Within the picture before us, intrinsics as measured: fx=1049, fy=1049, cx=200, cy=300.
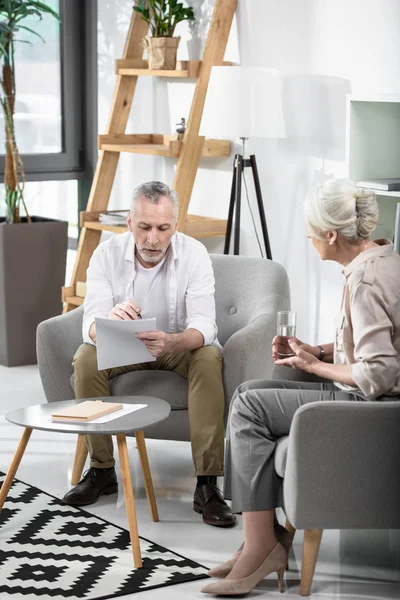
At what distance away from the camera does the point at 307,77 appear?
4789 mm

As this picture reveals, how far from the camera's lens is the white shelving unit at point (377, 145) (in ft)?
13.0

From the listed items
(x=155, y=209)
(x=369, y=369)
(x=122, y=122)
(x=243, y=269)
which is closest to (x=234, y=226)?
(x=122, y=122)

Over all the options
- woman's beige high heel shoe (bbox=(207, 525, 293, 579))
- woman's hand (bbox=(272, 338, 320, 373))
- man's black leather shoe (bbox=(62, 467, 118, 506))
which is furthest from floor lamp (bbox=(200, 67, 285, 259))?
woman's beige high heel shoe (bbox=(207, 525, 293, 579))

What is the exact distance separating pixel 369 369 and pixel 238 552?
2.14 ft

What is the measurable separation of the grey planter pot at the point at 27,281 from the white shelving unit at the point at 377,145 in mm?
2154

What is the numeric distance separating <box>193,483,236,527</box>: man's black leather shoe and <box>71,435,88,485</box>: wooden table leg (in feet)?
1.49

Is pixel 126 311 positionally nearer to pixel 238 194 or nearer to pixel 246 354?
pixel 246 354

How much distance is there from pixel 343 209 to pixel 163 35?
8.76ft

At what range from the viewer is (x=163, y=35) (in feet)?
17.2

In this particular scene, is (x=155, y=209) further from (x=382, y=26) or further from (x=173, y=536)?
(x=382, y=26)

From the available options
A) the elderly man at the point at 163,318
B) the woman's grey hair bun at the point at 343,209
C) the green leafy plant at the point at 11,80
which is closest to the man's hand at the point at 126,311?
the elderly man at the point at 163,318

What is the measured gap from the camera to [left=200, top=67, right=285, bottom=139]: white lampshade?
4629mm

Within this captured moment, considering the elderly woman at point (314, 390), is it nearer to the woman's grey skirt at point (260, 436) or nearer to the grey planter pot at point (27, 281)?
the woman's grey skirt at point (260, 436)

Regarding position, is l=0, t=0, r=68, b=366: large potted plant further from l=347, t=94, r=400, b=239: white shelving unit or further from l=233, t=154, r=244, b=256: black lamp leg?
l=347, t=94, r=400, b=239: white shelving unit
